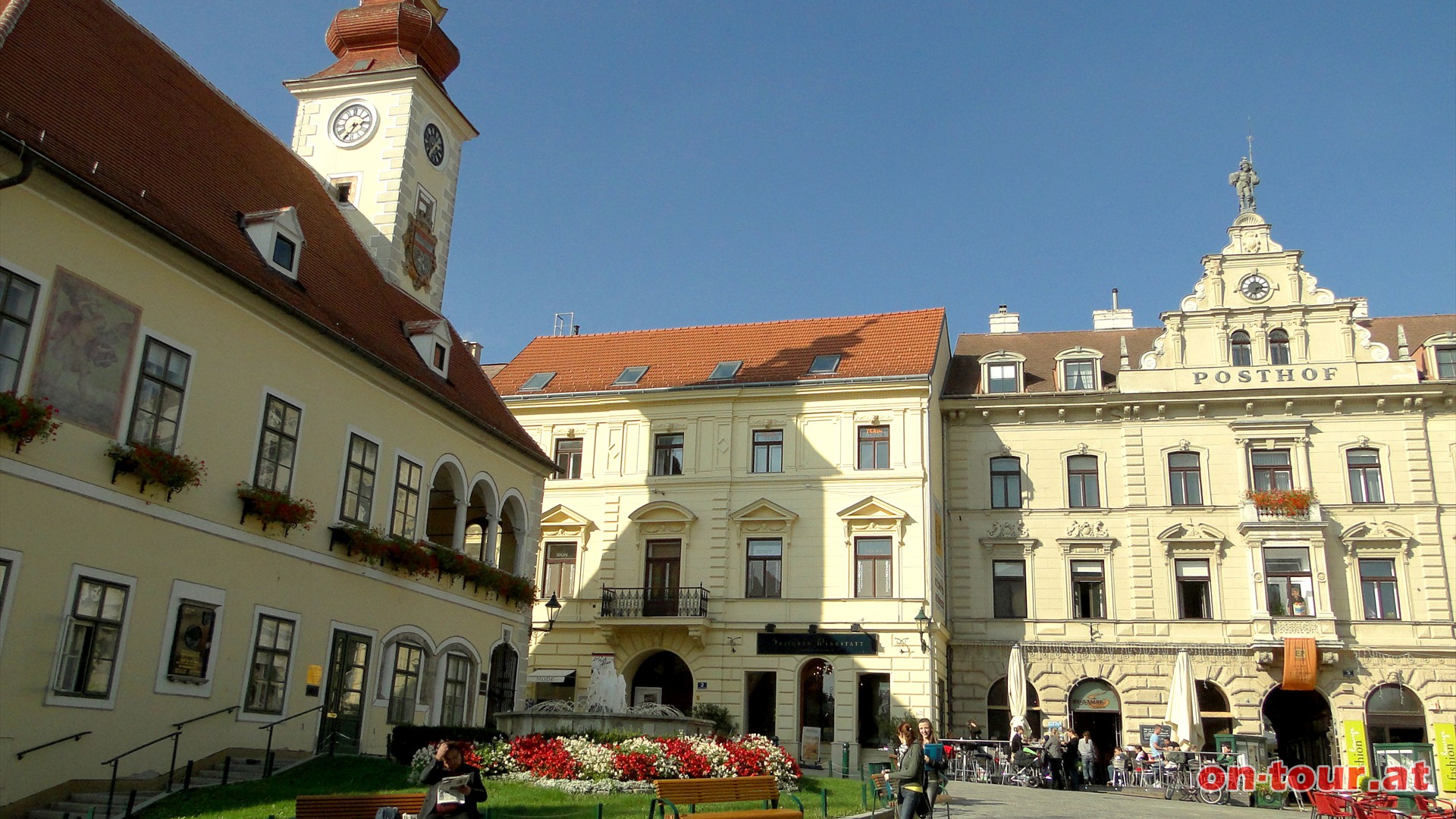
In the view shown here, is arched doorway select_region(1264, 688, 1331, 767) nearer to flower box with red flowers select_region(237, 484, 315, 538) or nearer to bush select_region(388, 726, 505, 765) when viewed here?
bush select_region(388, 726, 505, 765)

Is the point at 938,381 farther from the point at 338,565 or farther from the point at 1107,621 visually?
the point at 338,565

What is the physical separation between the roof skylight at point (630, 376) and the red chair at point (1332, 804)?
23289mm

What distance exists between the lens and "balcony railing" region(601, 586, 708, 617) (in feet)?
110

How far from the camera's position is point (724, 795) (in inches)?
570

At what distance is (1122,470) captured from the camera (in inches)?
1387

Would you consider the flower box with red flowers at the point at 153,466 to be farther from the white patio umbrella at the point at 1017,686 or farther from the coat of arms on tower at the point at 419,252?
the white patio umbrella at the point at 1017,686

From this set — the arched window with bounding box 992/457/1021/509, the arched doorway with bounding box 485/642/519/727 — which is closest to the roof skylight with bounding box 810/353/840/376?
the arched window with bounding box 992/457/1021/509

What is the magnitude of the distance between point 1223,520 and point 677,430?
53.1 feet

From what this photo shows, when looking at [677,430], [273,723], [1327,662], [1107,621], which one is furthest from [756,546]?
[273,723]

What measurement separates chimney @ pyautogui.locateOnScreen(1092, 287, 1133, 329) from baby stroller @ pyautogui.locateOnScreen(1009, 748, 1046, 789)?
18.0 m

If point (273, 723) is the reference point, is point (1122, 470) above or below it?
above

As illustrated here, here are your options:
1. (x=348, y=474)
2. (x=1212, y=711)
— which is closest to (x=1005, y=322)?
(x=1212, y=711)

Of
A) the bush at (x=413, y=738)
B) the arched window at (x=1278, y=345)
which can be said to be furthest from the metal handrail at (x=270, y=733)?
the arched window at (x=1278, y=345)

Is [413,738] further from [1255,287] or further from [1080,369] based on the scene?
[1255,287]
